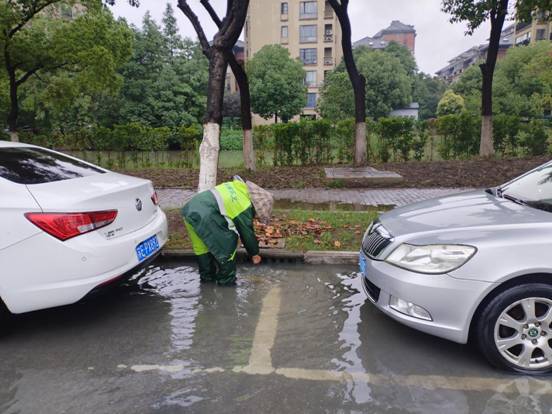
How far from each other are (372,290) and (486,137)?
11944 mm

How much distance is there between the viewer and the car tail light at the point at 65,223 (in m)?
3.32

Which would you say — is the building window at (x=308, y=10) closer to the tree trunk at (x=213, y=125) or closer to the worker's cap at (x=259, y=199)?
the tree trunk at (x=213, y=125)

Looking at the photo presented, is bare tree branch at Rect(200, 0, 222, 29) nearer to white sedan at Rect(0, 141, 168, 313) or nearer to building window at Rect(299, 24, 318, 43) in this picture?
white sedan at Rect(0, 141, 168, 313)

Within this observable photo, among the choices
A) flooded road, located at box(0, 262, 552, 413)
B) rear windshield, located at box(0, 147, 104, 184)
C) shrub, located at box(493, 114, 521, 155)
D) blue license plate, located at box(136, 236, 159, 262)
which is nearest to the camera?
flooded road, located at box(0, 262, 552, 413)

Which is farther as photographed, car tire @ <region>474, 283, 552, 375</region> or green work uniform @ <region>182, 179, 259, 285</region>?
green work uniform @ <region>182, 179, 259, 285</region>

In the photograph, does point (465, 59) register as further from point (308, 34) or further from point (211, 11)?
point (211, 11)

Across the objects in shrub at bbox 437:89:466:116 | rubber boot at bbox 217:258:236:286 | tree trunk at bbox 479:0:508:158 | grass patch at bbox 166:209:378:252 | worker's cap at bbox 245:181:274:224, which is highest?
shrub at bbox 437:89:466:116

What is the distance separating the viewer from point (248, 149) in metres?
13.0

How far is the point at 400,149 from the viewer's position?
15047 millimetres

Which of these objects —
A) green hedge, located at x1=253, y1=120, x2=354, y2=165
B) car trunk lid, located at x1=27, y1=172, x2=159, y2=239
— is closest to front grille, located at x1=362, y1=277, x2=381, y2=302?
car trunk lid, located at x1=27, y1=172, x2=159, y2=239

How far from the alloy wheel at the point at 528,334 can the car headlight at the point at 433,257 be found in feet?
1.38

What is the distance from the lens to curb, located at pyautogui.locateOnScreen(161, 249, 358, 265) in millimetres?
5391

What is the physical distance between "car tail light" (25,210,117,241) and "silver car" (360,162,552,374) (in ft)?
7.14

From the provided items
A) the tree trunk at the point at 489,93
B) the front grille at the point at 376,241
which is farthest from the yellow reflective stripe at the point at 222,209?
the tree trunk at the point at 489,93
